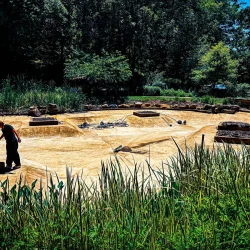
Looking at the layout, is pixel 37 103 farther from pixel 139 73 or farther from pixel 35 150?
pixel 139 73

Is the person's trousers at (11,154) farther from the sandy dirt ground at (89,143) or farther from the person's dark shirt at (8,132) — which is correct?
the sandy dirt ground at (89,143)

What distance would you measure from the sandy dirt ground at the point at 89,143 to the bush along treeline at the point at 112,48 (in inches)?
245

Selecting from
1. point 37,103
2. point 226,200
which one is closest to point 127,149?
point 226,200

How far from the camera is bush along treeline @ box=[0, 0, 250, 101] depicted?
67.7 feet

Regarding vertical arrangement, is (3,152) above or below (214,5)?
below

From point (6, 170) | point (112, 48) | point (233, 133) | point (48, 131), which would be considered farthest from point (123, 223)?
point (112, 48)

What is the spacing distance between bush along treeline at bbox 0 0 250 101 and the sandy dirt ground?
6.23 m

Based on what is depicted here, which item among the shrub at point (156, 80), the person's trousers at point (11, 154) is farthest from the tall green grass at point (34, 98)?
the shrub at point (156, 80)

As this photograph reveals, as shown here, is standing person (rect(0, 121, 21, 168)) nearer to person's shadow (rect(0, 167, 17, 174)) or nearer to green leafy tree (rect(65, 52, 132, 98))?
person's shadow (rect(0, 167, 17, 174))

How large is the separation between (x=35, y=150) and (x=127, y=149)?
2291 millimetres

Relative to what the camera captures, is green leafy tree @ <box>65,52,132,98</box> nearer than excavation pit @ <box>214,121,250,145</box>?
No

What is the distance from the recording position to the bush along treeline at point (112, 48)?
67.7ft

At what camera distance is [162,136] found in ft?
30.8

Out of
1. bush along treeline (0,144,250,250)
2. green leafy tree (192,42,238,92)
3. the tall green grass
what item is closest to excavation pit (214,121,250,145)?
bush along treeline (0,144,250,250)
